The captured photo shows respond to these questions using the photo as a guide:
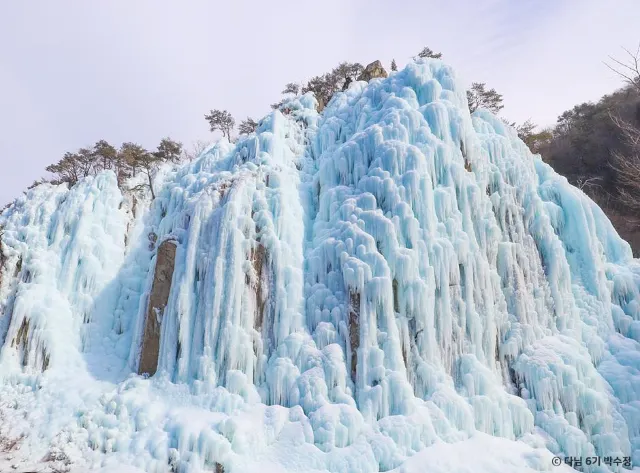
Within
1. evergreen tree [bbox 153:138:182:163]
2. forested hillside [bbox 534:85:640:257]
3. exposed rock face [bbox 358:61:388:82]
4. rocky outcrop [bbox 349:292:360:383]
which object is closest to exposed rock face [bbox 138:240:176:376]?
rocky outcrop [bbox 349:292:360:383]

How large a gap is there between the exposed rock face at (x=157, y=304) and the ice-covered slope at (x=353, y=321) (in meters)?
0.05

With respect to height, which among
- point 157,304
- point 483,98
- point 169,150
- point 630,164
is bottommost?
point 157,304

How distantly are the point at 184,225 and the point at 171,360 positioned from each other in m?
3.64

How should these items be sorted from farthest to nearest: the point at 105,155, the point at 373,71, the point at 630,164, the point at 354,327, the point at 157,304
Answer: the point at 105,155 → the point at 373,71 → the point at 630,164 → the point at 157,304 → the point at 354,327

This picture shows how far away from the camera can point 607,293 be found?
9344 millimetres

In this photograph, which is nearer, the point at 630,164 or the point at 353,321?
the point at 353,321

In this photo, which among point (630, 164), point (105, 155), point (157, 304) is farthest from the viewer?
point (105, 155)

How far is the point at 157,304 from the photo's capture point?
9648 millimetres

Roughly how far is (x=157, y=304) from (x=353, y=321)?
5.19m

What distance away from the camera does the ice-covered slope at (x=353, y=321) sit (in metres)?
7.26

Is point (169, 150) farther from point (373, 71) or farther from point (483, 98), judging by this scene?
point (483, 98)

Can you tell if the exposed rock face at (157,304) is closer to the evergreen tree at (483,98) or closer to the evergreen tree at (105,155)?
the evergreen tree at (105,155)

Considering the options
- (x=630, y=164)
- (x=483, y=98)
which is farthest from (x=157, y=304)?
(x=483, y=98)

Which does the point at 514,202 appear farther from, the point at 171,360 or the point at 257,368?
the point at 171,360
